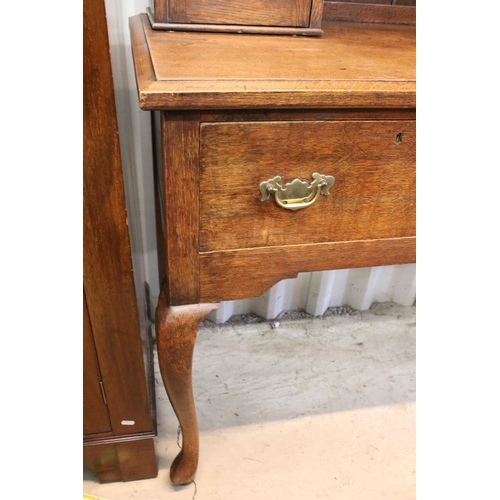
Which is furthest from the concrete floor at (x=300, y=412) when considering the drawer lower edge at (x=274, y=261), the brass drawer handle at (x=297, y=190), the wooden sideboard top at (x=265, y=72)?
the wooden sideboard top at (x=265, y=72)

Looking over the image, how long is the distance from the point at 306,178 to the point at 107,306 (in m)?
0.35

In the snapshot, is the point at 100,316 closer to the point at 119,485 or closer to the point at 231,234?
the point at 231,234

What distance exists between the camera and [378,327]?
133 cm

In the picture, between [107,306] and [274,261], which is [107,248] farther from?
[274,261]

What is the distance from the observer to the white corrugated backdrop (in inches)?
36.5

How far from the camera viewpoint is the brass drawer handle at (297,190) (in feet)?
Result: 1.84

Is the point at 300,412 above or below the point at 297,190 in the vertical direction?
below

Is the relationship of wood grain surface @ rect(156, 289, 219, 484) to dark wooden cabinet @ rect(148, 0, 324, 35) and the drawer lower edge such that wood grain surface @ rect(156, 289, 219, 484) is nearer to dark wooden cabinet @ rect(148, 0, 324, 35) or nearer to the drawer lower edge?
the drawer lower edge

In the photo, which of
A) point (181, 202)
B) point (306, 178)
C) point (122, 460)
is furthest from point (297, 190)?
point (122, 460)

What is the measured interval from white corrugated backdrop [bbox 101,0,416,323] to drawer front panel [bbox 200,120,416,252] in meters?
0.40

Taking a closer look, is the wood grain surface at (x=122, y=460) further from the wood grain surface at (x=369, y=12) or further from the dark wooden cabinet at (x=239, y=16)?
the wood grain surface at (x=369, y=12)

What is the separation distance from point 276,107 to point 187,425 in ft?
1.78

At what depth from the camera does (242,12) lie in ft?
2.37

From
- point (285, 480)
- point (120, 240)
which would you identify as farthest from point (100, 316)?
point (285, 480)
